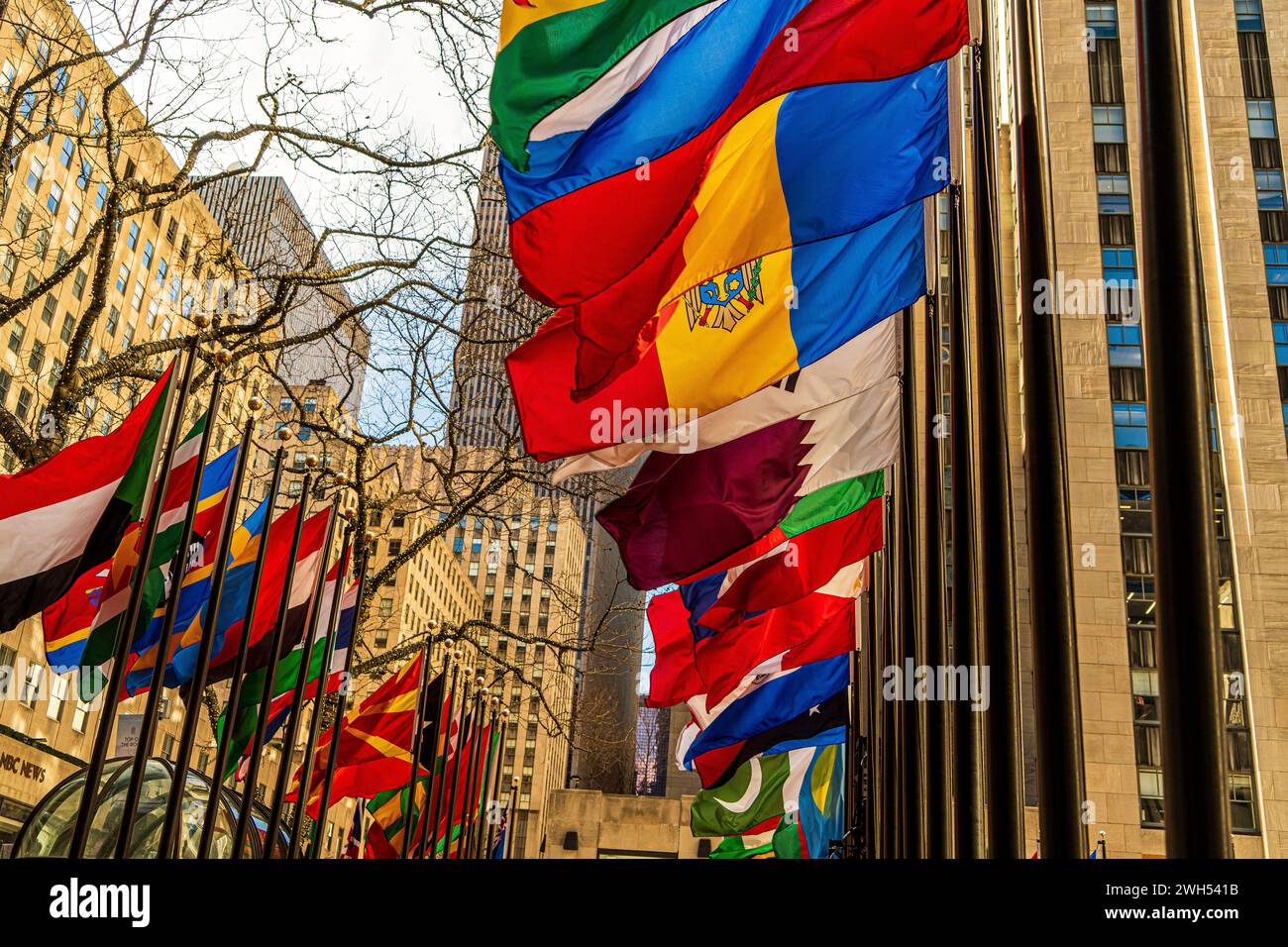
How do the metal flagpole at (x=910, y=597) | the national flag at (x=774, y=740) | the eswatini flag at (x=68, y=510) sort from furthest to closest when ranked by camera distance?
the national flag at (x=774, y=740)
the metal flagpole at (x=910, y=597)
the eswatini flag at (x=68, y=510)

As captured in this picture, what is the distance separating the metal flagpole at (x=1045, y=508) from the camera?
6273 millimetres

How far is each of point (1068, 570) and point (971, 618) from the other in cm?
398

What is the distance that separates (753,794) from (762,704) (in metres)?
4.86

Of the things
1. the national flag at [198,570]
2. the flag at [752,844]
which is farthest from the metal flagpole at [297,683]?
the flag at [752,844]

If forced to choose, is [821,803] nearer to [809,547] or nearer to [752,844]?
[752,844]

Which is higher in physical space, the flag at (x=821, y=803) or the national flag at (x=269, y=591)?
the national flag at (x=269, y=591)

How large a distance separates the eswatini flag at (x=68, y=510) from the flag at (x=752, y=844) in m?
16.4

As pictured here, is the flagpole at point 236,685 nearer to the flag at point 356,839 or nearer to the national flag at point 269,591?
the national flag at point 269,591

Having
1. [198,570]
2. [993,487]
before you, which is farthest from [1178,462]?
[198,570]

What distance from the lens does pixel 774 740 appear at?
66.1 ft

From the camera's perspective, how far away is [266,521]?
49.7 ft

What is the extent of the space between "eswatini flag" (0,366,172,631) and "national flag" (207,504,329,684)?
13.4 ft
